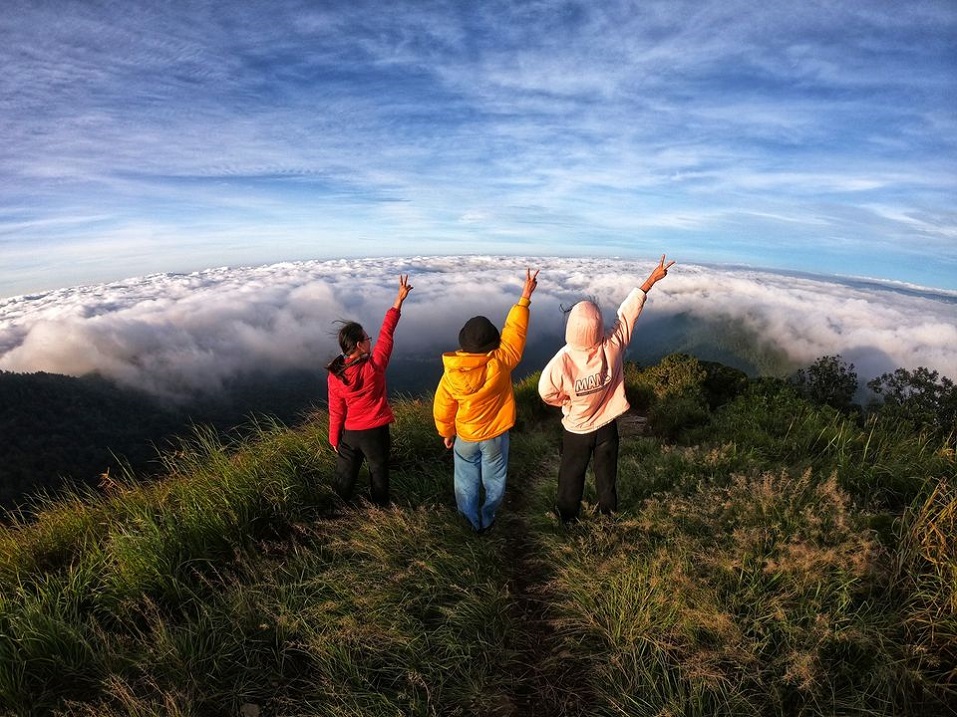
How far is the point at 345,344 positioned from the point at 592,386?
7.40ft

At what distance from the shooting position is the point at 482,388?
3.88 metres

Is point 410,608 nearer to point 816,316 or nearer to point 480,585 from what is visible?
point 480,585

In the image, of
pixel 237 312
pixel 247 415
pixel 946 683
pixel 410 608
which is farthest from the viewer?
pixel 237 312

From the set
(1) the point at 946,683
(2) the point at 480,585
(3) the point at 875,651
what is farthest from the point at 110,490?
(1) the point at 946,683

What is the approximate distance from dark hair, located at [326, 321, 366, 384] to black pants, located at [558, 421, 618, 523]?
213cm

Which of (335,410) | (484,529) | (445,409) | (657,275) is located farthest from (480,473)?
(657,275)

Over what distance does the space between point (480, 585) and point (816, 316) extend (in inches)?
8134

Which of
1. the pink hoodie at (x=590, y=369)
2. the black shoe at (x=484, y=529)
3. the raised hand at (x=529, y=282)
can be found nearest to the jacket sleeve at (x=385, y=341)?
the raised hand at (x=529, y=282)

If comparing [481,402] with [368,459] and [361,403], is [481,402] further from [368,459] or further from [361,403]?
[368,459]

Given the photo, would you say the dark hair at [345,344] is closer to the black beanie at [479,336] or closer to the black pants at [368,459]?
the black pants at [368,459]

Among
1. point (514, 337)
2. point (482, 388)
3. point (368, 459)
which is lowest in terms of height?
point (368, 459)

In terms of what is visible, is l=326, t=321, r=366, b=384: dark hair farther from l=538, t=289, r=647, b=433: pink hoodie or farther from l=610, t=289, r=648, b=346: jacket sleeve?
l=610, t=289, r=648, b=346: jacket sleeve

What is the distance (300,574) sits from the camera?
351cm

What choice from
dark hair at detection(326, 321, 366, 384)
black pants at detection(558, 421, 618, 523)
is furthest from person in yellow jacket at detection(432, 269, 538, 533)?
dark hair at detection(326, 321, 366, 384)
